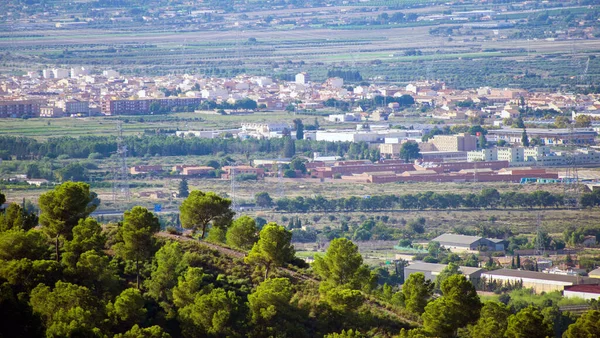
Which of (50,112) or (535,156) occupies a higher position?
(50,112)

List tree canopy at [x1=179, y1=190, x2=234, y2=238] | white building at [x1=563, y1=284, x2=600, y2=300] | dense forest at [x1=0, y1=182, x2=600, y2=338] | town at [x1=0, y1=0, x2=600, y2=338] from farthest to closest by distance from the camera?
white building at [x1=563, y1=284, x2=600, y2=300], tree canopy at [x1=179, y1=190, x2=234, y2=238], town at [x1=0, y1=0, x2=600, y2=338], dense forest at [x1=0, y1=182, x2=600, y2=338]

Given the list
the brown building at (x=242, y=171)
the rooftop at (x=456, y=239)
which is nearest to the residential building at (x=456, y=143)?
the brown building at (x=242, y=171)

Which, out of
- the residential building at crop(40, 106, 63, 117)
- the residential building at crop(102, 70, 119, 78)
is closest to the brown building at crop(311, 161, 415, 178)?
the residential building at crop(40, 106, 63, 117)

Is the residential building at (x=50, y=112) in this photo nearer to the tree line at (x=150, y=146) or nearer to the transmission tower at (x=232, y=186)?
the tree line at (x=150, y=146)

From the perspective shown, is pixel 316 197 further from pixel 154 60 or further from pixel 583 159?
pixel 154 60

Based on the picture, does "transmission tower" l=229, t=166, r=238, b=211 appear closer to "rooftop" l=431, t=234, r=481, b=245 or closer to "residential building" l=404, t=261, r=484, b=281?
"rooftop" l=431, t=234, r=481, b=245

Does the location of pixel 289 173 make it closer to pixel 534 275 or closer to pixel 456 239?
pixel 456 239

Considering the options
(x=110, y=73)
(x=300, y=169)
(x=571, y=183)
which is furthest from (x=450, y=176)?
(x=110, y=73)
